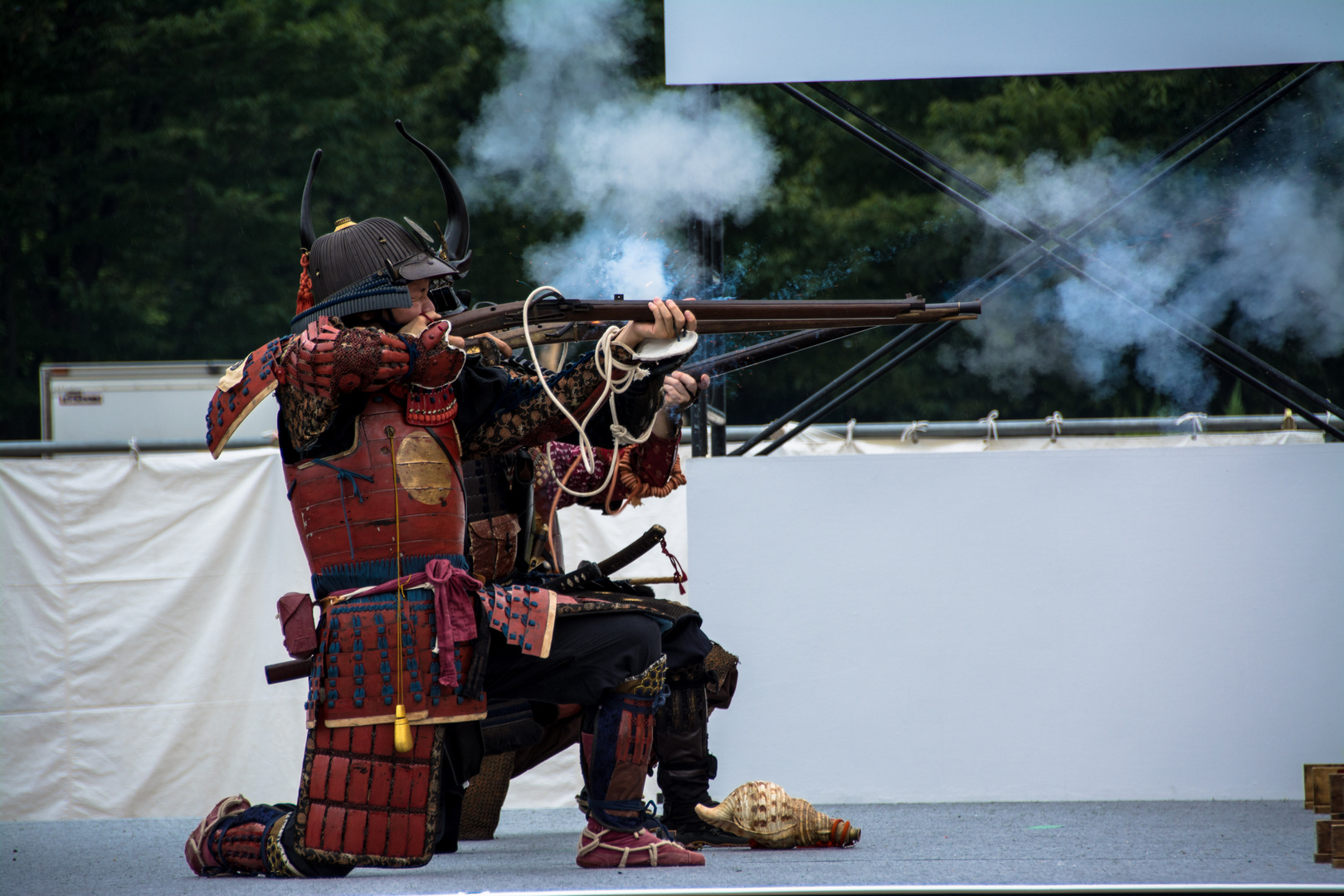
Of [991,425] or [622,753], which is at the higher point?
[991,425]

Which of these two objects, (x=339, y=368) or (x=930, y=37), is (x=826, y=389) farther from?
(x=339, y=368)

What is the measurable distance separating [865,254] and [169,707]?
3684 millimetres

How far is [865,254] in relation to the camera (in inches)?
204

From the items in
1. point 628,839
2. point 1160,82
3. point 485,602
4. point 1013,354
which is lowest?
point 628,839

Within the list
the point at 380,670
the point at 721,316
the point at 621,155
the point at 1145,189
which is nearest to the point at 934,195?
the point at 1145,189

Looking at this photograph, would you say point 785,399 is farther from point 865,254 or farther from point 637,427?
point 637,427

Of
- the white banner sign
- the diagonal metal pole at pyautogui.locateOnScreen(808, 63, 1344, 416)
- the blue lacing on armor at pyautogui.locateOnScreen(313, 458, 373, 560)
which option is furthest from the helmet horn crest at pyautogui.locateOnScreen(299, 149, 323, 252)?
the diagonal metal pole at pyautogui.locateOnScreen(808, 63, 1344, 416)

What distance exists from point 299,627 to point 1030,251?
3.10m

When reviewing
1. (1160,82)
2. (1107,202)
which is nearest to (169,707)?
(1107,202)

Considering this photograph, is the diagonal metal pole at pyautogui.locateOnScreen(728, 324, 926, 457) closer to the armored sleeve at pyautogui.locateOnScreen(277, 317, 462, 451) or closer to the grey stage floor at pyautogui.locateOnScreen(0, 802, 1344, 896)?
the grey stage floor at pyautogui.locateOnScreen(0, 802, 1344, 896)

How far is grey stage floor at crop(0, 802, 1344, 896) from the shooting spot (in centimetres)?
309

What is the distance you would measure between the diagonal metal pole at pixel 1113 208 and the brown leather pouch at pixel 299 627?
2.77 metres

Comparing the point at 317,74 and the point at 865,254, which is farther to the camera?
the point at 317,74

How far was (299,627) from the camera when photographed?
11.3 feet
